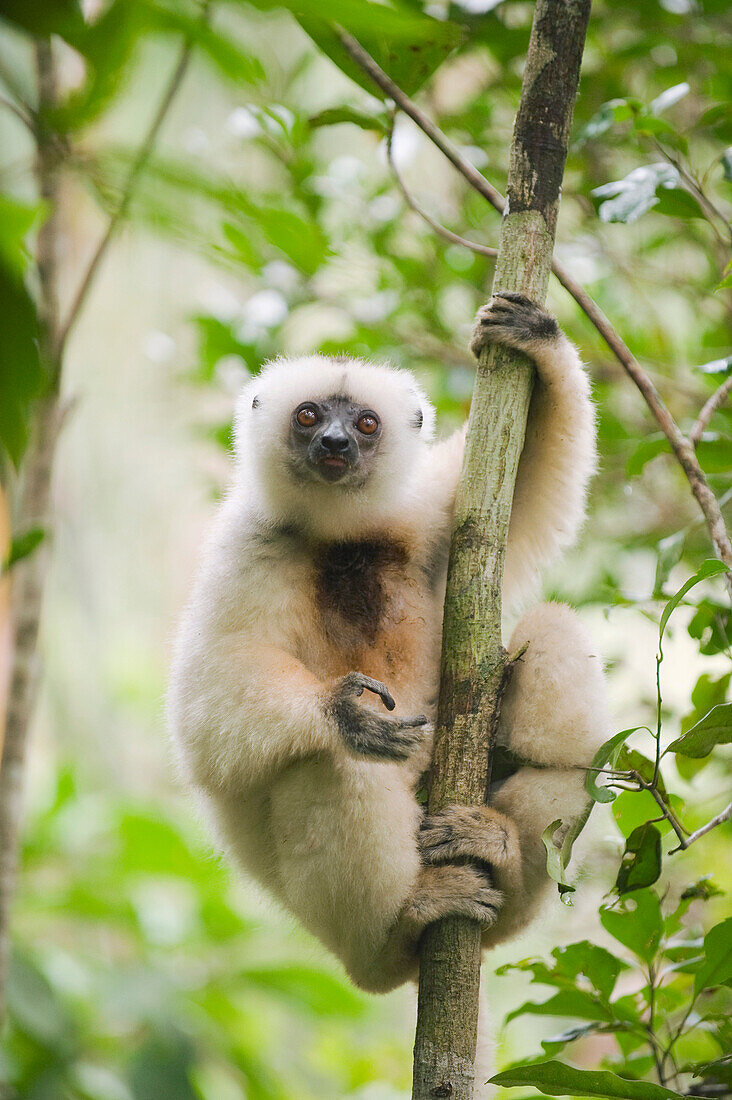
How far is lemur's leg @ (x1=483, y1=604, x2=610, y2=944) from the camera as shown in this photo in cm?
290

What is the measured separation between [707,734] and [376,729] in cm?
84

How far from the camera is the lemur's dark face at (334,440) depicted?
135 inches

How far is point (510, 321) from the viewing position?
2758mm

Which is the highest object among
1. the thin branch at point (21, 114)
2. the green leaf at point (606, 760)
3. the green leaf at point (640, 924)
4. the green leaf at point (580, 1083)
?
the green leaf at point (606, 760)

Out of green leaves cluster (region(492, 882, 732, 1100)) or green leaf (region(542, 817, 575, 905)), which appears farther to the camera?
green leaves cluster (region(492, 882, 732, 1100))

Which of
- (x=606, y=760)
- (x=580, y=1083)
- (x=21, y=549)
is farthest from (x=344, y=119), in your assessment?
(x=580, y=1083)

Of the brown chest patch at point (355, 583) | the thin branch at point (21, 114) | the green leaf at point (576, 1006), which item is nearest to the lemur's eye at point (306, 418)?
the brown chest patch at point (355, 583)

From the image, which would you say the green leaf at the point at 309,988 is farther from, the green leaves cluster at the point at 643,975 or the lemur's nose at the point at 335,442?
the lemur's nose at the point at 335,442

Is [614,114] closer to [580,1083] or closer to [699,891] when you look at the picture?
[699,891]

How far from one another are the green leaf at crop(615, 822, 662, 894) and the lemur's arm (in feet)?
1.94

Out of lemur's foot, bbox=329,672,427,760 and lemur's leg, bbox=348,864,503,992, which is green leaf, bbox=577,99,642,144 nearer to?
lemur's foot, bbox=329,672,427,760

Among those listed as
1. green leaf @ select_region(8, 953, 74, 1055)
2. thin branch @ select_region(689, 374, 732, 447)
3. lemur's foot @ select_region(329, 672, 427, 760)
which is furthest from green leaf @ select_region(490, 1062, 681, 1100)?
green leaf @ select_region(8, 953, 74, 1055)

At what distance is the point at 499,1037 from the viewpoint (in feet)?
11.0

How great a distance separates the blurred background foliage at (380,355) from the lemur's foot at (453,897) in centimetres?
18
